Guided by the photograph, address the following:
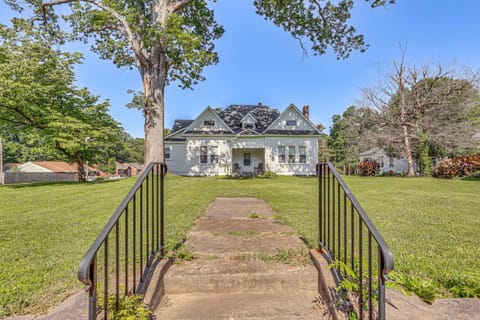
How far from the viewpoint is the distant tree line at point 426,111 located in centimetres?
1653

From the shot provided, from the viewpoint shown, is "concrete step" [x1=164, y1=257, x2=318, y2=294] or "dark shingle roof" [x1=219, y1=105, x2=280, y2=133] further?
"dark shingle roof" [x1=219, y1=105, x2=280, y2=133]

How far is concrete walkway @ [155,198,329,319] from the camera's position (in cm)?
178

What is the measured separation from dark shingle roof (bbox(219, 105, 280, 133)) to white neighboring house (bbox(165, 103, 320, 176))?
0.16 m

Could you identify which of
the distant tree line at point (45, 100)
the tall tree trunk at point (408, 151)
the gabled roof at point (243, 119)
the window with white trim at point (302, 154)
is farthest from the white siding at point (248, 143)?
the tall tree trunk at point (408, 151)

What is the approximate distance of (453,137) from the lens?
655 inches

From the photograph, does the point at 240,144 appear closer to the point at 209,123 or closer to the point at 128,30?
the point at 209,123

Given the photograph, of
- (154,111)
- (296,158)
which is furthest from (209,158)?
(154,111)

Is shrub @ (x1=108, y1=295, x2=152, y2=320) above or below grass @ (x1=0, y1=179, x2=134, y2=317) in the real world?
above

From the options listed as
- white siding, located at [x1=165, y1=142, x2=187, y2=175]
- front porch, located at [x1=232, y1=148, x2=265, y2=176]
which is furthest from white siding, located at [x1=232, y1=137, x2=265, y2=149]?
white siding, located at [x1=165, y1=142, x2=187, y2=175]

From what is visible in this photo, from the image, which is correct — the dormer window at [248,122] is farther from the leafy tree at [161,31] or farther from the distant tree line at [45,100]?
the distant tree line at [45,100]

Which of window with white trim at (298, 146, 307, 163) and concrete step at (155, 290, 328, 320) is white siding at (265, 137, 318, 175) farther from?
concrete step at (155, 290, 328, 320)

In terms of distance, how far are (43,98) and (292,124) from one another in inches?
624

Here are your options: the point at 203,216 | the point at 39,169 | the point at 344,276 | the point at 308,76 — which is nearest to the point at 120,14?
the point at 203,216

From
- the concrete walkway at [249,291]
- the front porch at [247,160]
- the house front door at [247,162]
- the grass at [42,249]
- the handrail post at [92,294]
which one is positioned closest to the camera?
the handrail post at [92,294]
